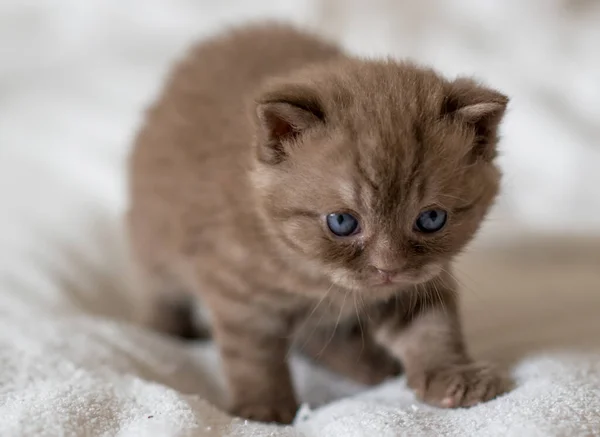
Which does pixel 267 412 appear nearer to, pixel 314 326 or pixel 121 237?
pixel 314 326

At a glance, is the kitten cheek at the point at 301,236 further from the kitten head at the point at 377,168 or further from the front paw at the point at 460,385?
the front paw at the point at 460,385

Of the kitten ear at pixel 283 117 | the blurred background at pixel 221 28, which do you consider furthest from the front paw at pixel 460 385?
the blurred background at pixel 221 28

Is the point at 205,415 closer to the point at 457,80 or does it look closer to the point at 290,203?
the point at 290,203

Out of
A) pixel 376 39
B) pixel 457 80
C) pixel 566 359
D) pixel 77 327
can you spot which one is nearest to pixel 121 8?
pixel 376 39

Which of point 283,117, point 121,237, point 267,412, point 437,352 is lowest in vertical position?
point 121,237

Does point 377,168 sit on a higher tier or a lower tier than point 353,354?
higher

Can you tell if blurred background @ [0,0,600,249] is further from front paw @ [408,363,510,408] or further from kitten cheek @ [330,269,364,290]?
kitten cheek @ [330,269,364,290]

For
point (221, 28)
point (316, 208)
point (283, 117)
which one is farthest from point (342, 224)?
point (221, 28)
